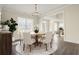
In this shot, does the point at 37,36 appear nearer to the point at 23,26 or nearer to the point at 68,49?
the point at 23,26

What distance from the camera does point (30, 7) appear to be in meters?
2.80

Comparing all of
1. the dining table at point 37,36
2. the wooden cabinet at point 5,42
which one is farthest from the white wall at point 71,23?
the wooden cabinet at point 5,42

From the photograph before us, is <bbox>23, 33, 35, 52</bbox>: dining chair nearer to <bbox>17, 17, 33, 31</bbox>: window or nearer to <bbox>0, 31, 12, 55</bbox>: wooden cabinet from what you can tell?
<bbox>17, 17, 33, 31</bbox>: window

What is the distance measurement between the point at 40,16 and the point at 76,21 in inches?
30.3

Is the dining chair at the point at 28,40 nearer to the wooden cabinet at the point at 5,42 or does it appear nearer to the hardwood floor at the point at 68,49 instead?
the wooden cabinet at the point at 5,42

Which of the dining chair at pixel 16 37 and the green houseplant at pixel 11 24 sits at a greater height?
the green houseplant at pixel 11 24

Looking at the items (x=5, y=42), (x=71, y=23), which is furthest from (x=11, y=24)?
(x=71, y=23)

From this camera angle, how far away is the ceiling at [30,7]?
9.07 ft

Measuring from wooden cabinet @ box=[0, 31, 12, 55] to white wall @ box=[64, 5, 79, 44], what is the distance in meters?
1.22

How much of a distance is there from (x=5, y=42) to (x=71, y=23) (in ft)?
4.82

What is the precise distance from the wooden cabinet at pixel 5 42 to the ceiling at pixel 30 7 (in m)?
0.54

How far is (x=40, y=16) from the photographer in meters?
2.84
